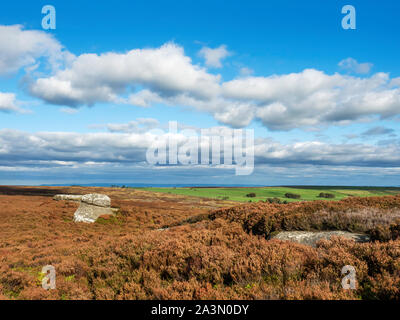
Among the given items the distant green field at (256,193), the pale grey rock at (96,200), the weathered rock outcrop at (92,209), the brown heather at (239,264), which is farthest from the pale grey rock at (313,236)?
the distant green field at (256,193)

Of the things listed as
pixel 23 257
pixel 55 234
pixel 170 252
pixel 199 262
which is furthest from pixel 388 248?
pixel 55 234

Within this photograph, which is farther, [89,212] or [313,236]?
[89,212]

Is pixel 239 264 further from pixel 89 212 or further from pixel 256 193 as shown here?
pixel 256 193

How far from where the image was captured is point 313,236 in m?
8.98

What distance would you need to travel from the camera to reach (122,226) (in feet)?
76.0

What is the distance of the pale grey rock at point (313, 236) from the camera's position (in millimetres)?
8284

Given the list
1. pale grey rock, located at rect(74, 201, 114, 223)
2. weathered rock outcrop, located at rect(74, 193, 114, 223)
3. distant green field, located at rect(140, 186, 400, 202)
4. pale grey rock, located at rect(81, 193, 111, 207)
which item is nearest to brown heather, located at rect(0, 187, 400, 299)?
pale grey rock, located at rect(74, 201, 114, 223)

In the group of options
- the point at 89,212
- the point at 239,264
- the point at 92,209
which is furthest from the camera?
the point at 92,209

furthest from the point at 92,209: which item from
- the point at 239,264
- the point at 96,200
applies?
the point at 239,264

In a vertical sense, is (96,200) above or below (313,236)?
below

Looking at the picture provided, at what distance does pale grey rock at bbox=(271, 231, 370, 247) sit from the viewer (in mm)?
8284

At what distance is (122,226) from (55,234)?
20.8 ft

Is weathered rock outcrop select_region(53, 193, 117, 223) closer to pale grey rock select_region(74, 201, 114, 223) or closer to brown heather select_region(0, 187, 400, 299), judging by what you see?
pale grey rock select_region(74, 201, 114, 223)
